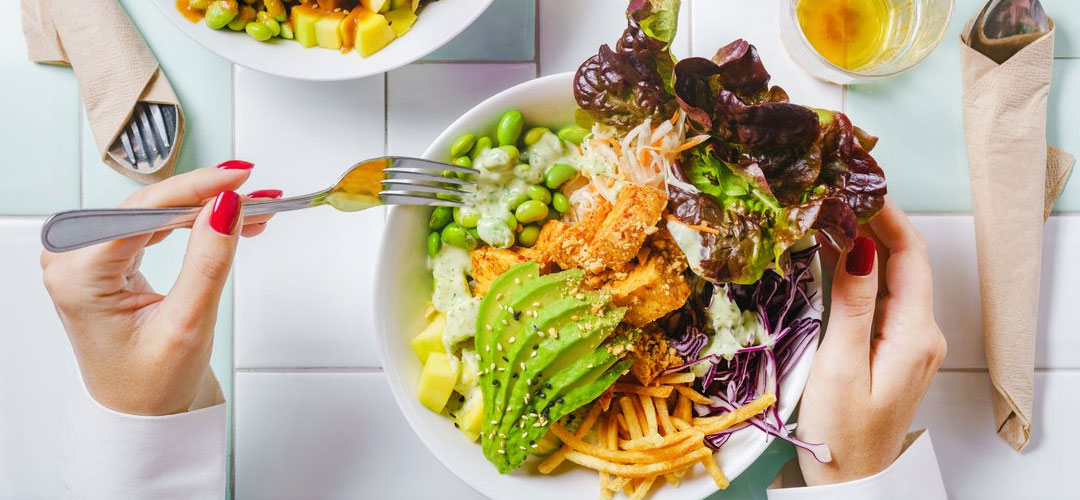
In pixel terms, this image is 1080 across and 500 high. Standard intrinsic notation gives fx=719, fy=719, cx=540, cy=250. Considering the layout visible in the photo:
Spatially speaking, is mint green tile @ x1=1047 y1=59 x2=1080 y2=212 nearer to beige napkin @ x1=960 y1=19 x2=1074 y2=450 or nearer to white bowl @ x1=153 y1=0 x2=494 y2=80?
beige napkin @ x1=960 y1=19 x2=1074 y2=450

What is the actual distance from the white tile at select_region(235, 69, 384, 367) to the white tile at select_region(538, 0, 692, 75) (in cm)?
37

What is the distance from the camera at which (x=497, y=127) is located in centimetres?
139

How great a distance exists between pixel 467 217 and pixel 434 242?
0.09m

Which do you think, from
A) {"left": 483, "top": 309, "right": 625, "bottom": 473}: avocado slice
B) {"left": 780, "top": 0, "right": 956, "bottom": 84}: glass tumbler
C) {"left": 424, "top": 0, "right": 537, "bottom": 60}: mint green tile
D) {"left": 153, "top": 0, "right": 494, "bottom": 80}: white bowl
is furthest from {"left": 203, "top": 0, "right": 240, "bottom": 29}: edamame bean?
{"left": 780, "top": 0, "right": 956, "bottom": 84}: glass tumbler

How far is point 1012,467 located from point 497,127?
4.52 feet

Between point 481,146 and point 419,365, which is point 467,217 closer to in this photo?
point 481,146

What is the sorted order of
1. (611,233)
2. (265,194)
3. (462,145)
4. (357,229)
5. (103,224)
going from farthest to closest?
(357,229)
(265,194)
(462,145)
(611,233)
(103,224)

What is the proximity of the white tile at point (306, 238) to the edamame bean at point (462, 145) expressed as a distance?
0.27 metres

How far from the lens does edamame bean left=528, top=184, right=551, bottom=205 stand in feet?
4.56

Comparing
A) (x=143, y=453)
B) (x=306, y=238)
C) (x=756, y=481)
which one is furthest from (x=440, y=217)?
(x=756, y=481)

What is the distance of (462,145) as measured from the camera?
4.41 feet

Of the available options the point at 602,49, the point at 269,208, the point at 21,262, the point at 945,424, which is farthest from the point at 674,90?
the point at 21,262

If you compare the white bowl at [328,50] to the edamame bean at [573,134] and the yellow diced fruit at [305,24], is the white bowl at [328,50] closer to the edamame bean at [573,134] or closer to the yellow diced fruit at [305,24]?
the yellow diced fruit at [305,24]

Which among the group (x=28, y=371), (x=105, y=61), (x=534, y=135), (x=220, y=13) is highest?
(x=220, y=13)
